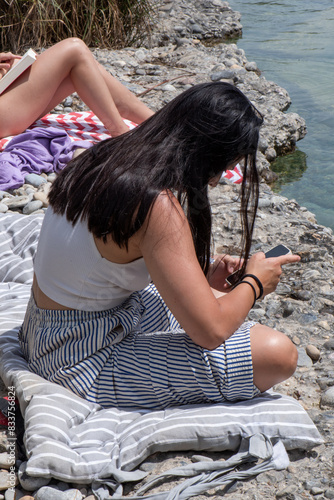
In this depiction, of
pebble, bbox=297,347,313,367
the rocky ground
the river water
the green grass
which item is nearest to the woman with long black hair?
the rocky ground

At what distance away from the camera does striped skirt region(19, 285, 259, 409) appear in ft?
6.42

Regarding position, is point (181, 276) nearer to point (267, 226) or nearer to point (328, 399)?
point (328, 399)

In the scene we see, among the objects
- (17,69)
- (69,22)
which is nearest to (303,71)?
(69,22)

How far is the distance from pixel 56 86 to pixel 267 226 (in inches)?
67.6

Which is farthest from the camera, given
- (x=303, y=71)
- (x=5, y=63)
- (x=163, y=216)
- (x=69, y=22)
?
(x=303, y=71)

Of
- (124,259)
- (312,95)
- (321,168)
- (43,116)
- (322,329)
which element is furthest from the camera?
(312,95)

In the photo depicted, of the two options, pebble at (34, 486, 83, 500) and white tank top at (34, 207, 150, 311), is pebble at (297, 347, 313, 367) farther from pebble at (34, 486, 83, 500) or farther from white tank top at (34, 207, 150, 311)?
pebble at (34, 486, 83, 500)

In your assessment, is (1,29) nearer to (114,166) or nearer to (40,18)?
(40,18)

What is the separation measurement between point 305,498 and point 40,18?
5.52 meters

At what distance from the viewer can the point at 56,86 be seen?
13.2 feet

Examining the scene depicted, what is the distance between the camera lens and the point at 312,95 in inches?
262

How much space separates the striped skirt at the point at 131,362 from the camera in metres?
1.96

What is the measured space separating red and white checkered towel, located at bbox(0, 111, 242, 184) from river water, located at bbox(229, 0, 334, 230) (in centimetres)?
72

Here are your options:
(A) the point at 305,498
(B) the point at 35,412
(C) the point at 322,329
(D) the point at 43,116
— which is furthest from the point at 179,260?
(D) the point at 43,116
